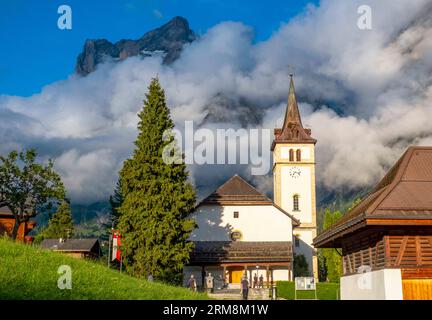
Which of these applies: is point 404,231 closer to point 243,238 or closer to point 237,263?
point 237,263

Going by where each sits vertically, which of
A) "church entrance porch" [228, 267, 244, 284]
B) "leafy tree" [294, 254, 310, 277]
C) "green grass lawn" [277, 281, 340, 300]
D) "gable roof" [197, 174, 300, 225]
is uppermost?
"gable roof" [197, 174, 300, 225]

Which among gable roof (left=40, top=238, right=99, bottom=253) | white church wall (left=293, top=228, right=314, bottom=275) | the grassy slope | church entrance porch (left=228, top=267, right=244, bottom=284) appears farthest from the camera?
gable roof (left=40, top=238, right=99, bottom=253)

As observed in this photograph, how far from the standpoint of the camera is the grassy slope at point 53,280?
12164 millimetres

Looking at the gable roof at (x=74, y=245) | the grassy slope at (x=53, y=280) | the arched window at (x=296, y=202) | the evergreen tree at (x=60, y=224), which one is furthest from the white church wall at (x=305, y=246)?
the grassy slope at (x=53, y=280)

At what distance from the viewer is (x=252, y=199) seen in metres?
51.4

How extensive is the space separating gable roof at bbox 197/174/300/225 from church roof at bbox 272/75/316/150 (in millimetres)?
15269

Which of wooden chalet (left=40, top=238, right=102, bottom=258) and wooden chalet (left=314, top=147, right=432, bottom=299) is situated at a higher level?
wooden chalet (left=40, top=238, right=102, bottom=258)

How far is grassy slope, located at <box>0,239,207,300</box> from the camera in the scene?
39.9 ft

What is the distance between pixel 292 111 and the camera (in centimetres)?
7200

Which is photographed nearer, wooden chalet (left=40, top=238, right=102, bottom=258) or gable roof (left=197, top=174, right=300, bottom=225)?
gable roof (left=197, top=174, right=300, bottom=225)

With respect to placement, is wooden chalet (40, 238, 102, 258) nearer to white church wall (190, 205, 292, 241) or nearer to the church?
white church wall (190, 205, 292, 241)

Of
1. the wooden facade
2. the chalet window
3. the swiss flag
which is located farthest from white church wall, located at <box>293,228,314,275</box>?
the wooden facade

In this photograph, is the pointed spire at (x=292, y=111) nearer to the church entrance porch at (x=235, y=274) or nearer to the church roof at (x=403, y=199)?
the church entrance porch at (x=235, y=274)
